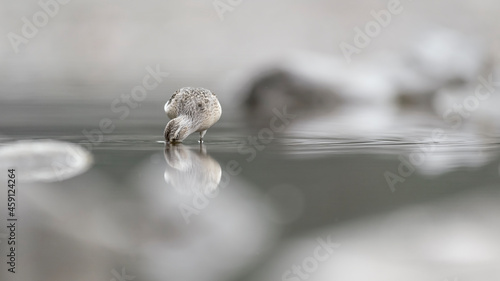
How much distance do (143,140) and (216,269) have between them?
3427mm

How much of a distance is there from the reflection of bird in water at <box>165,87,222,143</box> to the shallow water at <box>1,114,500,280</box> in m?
0.11

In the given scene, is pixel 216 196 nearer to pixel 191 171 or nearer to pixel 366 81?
pixel 191 171

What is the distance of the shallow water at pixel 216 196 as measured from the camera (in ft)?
11.5

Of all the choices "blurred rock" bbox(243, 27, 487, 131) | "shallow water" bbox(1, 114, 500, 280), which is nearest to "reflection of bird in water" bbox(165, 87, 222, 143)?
"shallow water" bbox(1, 114, 500, 280)

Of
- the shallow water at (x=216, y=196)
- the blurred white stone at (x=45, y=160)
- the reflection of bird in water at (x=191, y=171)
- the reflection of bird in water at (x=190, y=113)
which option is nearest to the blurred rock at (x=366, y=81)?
the reflection of bird in water at (x=190, y=113)

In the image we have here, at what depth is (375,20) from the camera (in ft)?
55.5

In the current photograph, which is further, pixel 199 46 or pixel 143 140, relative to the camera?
pixel 199 46

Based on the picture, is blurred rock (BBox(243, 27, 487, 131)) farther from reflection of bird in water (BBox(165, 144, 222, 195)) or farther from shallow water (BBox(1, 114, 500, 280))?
reflection of bird in water (BBox(165, 144, 222, 195))

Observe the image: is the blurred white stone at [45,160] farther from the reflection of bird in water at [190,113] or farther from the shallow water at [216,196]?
the reflection of bird in water at [190,113]

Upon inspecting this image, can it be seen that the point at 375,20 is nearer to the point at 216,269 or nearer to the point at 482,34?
the point at 482,34

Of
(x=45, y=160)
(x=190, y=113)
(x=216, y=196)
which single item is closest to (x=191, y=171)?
(x=216, y=196)

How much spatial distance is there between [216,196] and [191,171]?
770mm

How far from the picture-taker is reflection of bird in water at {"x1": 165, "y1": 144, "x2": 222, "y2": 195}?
480 centimetres

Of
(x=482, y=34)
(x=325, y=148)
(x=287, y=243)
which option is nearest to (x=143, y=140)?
(x=325, y=148)
